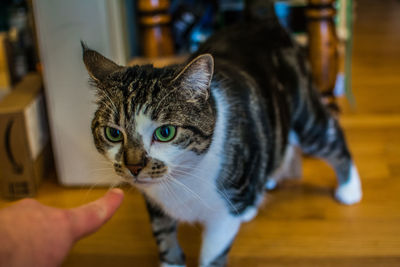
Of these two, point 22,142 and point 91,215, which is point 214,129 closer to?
point 91,215

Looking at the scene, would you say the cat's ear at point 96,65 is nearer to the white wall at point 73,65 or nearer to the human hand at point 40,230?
the human hand at point 40,230

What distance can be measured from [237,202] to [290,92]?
1.29ft

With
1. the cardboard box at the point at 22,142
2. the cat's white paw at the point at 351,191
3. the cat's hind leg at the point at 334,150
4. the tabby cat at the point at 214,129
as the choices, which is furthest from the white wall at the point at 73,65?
the cat's white paw at the point at 351,191

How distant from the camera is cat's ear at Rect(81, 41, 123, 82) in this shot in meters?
0.85

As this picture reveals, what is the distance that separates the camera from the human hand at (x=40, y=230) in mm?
768

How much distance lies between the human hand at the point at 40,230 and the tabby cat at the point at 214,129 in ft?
0.42

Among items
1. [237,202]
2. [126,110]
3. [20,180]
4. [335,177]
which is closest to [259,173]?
[237,202]

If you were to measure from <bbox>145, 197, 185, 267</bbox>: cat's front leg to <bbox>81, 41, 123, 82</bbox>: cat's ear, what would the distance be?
346mm

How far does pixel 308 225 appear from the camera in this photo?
1357 mm

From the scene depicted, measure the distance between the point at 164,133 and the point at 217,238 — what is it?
1.12 ft

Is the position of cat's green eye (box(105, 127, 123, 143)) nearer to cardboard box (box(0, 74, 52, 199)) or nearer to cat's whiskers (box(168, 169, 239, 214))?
cat's whiskers (box(168, 169, 239, 214))

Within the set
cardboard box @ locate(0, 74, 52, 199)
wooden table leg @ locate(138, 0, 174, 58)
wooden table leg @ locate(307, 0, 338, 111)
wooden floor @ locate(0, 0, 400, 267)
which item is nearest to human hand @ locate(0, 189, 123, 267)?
wooden floor @ locate(0, 0, 400, 267)

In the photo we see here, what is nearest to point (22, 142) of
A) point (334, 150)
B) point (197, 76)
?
point (197, 76)

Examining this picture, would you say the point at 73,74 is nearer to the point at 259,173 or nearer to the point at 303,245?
the point at 259,173
